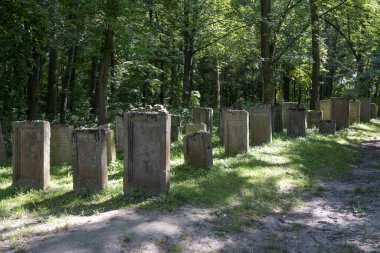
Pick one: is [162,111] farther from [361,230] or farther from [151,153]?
[361,230]

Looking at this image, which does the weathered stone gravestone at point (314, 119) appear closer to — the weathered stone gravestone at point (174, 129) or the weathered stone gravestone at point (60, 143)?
the weathered stone gravestone at point (174, 129)

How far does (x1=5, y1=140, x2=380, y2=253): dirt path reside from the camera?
5.58 metres

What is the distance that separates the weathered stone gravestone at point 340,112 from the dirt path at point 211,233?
1072cm

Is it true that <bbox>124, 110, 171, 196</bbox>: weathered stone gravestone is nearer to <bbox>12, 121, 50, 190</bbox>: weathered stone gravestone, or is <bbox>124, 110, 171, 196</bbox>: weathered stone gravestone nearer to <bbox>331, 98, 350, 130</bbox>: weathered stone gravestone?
<bbox>12, 121, 50, 190</bbox>: weathered stone gravestone

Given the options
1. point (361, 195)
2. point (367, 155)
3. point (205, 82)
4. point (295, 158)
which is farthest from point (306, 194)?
point (205, 82)

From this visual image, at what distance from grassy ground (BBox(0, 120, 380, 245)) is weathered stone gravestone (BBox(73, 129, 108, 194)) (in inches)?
9.0

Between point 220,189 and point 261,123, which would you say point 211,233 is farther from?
point 261,123

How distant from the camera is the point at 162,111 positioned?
7398mm

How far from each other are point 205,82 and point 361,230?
98.7 feet

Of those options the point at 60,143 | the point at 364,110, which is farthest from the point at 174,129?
the point at 364,110

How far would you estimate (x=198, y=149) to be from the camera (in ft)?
31.6

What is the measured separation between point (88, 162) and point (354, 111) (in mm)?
16343

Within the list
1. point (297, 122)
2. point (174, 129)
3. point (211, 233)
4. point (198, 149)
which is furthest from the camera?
point (297, 122)

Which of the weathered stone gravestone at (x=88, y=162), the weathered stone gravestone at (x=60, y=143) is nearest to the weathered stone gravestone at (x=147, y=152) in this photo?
the weathered stone gravestone at (x=88, y=162)
